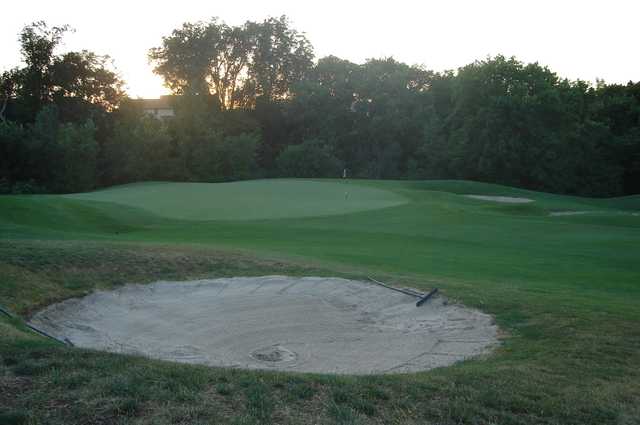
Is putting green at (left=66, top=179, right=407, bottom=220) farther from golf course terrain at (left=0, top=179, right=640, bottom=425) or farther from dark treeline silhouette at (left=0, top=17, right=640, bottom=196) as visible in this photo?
dark treeline silhouette at (left=0, top=17, right=640, bottom=196)

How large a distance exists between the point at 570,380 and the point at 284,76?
73.2 m

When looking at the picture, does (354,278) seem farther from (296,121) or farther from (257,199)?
(296,121)

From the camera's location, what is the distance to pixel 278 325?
9.73 m

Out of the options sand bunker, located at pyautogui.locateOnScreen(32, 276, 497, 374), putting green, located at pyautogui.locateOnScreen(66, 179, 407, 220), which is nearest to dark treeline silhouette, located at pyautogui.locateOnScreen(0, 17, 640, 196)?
putting green, located at pyautogui.locateOnScreen(66, 179, 407, 220)

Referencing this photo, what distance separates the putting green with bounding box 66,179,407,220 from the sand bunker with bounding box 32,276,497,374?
15049 millimetres

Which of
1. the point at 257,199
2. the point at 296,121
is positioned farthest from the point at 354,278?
the point at 296,121

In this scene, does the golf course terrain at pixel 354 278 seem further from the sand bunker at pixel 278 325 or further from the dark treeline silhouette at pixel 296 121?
the dark treeline silhouette at pixel 296 121

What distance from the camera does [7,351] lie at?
19.5 ft

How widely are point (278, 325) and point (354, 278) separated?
2667 millimetres

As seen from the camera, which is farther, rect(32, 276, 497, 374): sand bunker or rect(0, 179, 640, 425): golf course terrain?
rect(32, 276, 497, 374): sand bunker

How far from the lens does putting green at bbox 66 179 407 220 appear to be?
2759 centimetres

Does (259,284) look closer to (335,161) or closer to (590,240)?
(590,240)

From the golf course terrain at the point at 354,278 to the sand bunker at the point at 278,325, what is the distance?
17.2 inches

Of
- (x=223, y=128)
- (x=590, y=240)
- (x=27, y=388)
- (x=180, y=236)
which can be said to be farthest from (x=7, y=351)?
(x=223, y=128)
